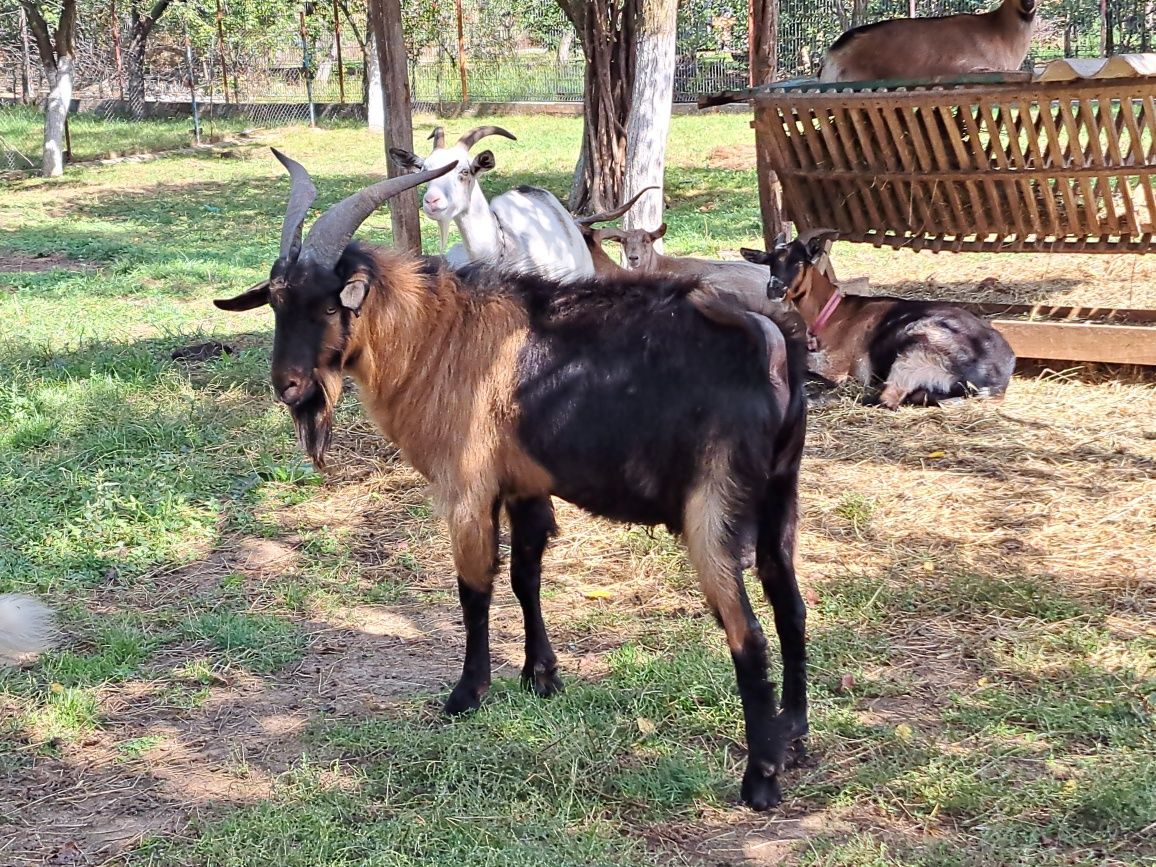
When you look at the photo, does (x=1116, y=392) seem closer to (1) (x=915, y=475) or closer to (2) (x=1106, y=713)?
(1) (x=915, y=475)

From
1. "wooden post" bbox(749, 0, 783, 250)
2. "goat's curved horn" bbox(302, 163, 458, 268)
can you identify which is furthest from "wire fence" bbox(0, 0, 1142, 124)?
"goat's curved horn" bbox(302, 163, 458, 268)

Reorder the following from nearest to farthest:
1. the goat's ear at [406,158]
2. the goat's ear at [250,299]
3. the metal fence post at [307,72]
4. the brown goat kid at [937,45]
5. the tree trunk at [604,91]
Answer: the goat's ear at [250,299]
the goat's ear at [406,158]
the brown goat kid at [937,45]
the tree trunk at [604,91]
the metal fence post at [307,72]

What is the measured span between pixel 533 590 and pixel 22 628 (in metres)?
1.99

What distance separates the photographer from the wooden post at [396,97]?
22.0 feet

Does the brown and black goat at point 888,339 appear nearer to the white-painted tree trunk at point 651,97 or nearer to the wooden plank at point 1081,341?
the wooden plank at point 1081,341

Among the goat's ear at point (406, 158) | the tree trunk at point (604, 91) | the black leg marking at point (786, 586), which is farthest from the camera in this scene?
the tree trunk at point (604, 91)

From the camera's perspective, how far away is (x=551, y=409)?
3.64 meters

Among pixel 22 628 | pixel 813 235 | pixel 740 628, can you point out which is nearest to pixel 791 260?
pixel 813 235

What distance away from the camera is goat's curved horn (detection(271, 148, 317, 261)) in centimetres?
396

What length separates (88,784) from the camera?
12.2ft

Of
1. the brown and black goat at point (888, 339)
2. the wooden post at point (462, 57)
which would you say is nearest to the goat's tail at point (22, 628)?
the brown and black goat at point (888, 339)

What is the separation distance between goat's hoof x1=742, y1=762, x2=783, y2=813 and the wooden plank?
4926mm

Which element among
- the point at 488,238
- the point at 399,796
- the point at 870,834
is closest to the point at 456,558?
the point at 399,796

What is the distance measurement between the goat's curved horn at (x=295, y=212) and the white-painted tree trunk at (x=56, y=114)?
16.1 meters
